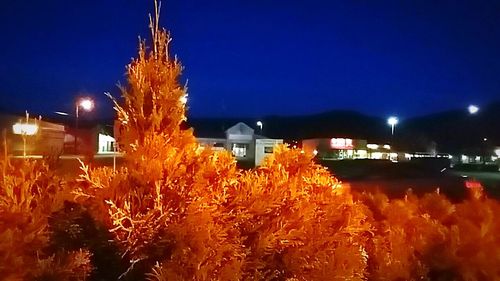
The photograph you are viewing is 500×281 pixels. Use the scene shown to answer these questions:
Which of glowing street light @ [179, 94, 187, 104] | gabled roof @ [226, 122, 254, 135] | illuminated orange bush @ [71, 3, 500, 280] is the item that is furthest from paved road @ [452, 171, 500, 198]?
gabled roof @ [226, 122, 254, 135]

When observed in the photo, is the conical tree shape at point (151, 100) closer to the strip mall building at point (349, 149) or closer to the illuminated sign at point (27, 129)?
the illuminated sign at point (27, 129)

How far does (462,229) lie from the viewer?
9.09 metres

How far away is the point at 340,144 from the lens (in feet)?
255

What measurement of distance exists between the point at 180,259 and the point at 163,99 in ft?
5.82

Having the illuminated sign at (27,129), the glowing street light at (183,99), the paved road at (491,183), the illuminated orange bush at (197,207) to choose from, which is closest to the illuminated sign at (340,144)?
the paved road at (491,183)

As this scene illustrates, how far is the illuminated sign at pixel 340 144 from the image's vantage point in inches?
3004

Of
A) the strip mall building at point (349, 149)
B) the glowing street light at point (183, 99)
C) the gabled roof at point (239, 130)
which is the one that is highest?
the gabled roof at point (239, 130)

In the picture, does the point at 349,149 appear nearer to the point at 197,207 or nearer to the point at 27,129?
the point at 27,129

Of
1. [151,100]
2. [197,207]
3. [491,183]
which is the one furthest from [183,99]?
[491,183]

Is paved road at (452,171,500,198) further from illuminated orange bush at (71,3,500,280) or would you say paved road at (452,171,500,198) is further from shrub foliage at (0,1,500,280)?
shrub foliage at (0,1,500,280)

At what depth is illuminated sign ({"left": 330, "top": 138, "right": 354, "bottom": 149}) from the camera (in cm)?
7631

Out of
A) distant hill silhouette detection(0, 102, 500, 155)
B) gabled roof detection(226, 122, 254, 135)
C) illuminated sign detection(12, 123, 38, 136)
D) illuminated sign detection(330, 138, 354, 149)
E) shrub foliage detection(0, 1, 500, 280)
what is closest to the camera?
shrub foliage detection(0, 1, 500, 280)

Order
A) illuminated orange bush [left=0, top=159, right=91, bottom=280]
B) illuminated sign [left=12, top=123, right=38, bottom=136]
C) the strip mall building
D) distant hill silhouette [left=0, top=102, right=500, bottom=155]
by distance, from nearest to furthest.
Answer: illuminated orange bush [left=0, top=159, right=91, bottom=280] → illuminated sign [left=12, top=123, right=38, bottom=136] → the strip mall building → distant hill silhouette [left=0, top=102, right=500, bottom=155]

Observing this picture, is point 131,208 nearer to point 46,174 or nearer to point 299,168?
point 46,174
